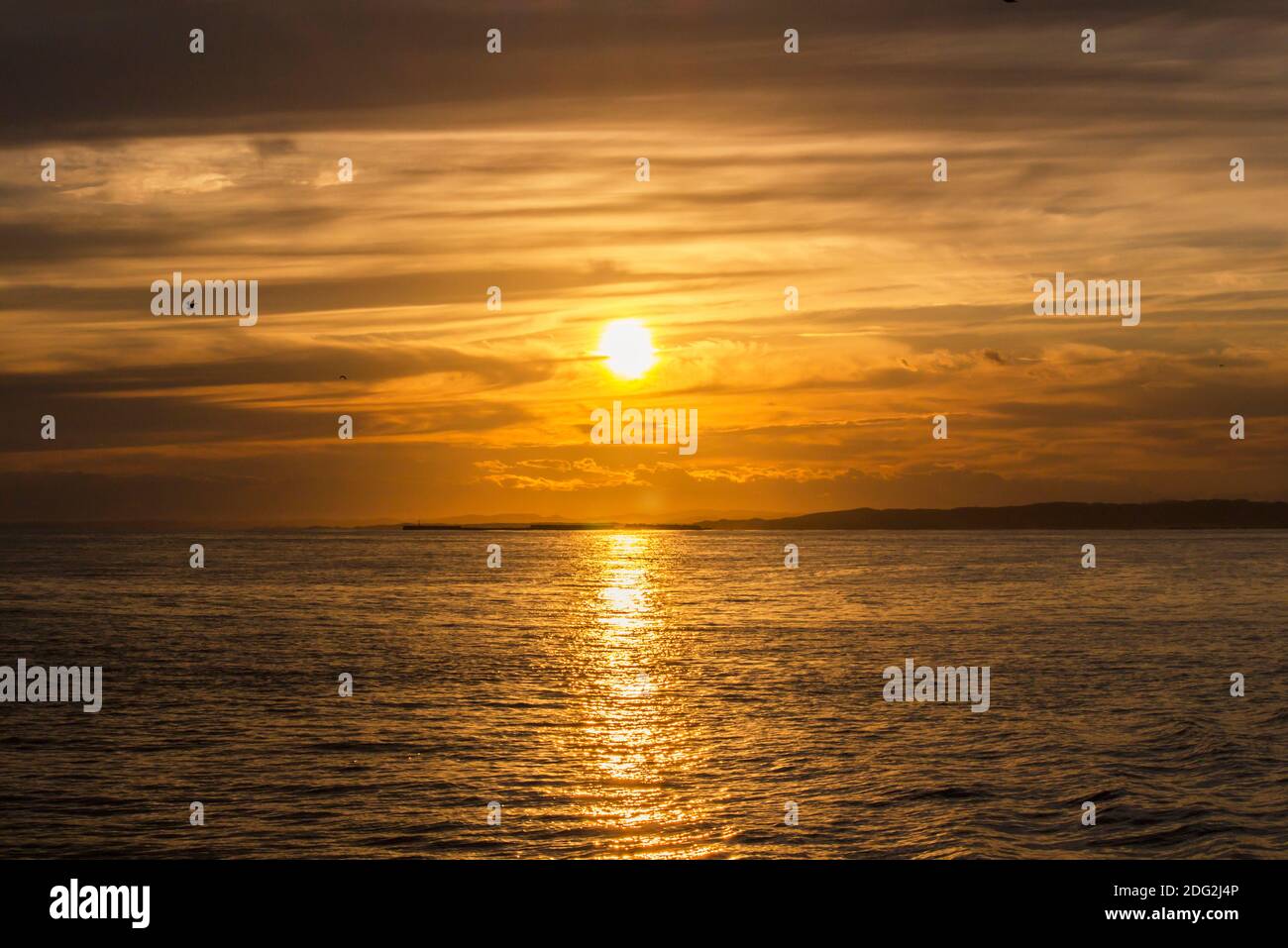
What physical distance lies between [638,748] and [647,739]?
1.62 m

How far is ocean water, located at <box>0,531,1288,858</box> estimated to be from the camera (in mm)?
26469

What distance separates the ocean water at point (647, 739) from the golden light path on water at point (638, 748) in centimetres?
16

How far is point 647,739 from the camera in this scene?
38.7m

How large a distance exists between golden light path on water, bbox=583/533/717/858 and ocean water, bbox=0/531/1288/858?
0.16 meters

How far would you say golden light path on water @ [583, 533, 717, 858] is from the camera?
85.9 ft

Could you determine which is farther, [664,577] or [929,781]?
[664,577]

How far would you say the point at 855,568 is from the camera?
6668 inches

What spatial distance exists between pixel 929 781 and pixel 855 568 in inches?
5502

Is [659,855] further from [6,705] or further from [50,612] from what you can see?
[50,612]

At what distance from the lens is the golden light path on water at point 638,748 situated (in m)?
26.2

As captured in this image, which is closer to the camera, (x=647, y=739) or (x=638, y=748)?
(x=638, y=748)

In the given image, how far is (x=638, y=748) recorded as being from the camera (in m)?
37.1

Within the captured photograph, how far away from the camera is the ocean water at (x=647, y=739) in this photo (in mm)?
26469
